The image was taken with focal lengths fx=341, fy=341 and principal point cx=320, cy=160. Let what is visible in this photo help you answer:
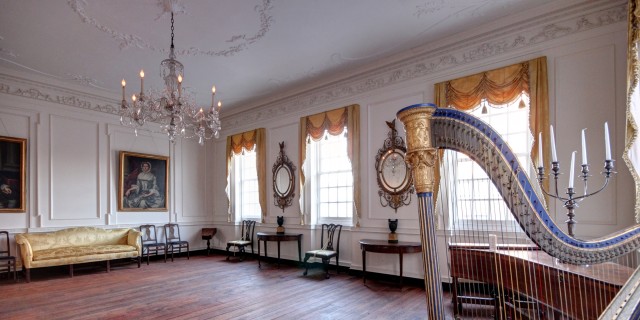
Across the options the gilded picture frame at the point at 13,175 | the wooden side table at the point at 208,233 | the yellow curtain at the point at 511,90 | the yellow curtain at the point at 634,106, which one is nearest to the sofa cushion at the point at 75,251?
the gilded picture frame at the point at 13,175

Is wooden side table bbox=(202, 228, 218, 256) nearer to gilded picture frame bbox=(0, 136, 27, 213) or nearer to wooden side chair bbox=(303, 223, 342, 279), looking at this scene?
wooden side chair bbox=(303, 223, 342, 279)

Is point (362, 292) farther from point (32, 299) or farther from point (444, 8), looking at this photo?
point (32, 299)

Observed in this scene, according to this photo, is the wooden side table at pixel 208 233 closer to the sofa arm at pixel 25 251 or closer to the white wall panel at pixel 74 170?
the white wall panel at pixel 74 170

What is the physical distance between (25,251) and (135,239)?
1.81m

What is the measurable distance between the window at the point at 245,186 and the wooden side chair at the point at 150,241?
185 centimetres

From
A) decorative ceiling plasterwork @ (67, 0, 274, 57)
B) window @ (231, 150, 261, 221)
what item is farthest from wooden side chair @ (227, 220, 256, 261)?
decorative ceiling plasterwork @ (67, 0, 274, 57)

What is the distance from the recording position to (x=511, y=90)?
4496 millimetres

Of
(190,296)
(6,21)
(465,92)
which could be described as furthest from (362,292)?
(6,21)

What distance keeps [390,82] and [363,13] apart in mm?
1724

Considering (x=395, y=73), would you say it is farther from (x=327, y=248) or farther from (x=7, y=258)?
(x=7, y=258)

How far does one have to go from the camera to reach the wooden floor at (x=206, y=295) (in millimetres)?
4078

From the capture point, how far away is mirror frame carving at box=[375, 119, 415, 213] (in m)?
5.51

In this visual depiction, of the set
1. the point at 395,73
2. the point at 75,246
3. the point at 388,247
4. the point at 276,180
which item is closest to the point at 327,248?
the point at 388,247

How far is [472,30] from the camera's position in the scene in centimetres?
482
